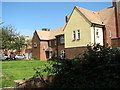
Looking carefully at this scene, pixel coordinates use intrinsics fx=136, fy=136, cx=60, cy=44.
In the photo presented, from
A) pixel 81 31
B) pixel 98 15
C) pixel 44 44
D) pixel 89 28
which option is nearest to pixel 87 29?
pixel 89 28

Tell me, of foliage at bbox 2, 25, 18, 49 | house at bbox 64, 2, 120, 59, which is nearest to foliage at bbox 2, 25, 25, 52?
foliage at bbox 2, 25, 18, 49

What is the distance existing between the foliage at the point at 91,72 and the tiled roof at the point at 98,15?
18.5 m

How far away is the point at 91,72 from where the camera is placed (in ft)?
8.34

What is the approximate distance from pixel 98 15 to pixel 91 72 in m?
23.3

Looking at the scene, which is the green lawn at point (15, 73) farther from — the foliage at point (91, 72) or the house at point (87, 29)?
the house at point (87, 29)

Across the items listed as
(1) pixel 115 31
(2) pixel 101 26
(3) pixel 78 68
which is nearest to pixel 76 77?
(3) pixel 78 68

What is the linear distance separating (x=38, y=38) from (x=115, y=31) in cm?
1870

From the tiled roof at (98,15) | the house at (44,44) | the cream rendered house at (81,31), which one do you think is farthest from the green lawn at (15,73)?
the house at (44,44)

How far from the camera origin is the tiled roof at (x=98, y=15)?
2134 centimetres

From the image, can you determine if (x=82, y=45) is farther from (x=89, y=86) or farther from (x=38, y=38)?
(x=89, y=86)

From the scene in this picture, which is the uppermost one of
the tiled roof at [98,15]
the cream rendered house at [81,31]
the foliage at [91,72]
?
the tiled roof at [98,15]

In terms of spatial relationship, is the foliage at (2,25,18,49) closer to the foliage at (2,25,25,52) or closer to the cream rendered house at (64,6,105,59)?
the foliage at (2,25,25,52)

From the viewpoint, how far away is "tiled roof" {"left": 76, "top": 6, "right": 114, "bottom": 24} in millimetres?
21339

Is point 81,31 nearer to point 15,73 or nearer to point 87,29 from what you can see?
point 87,29
